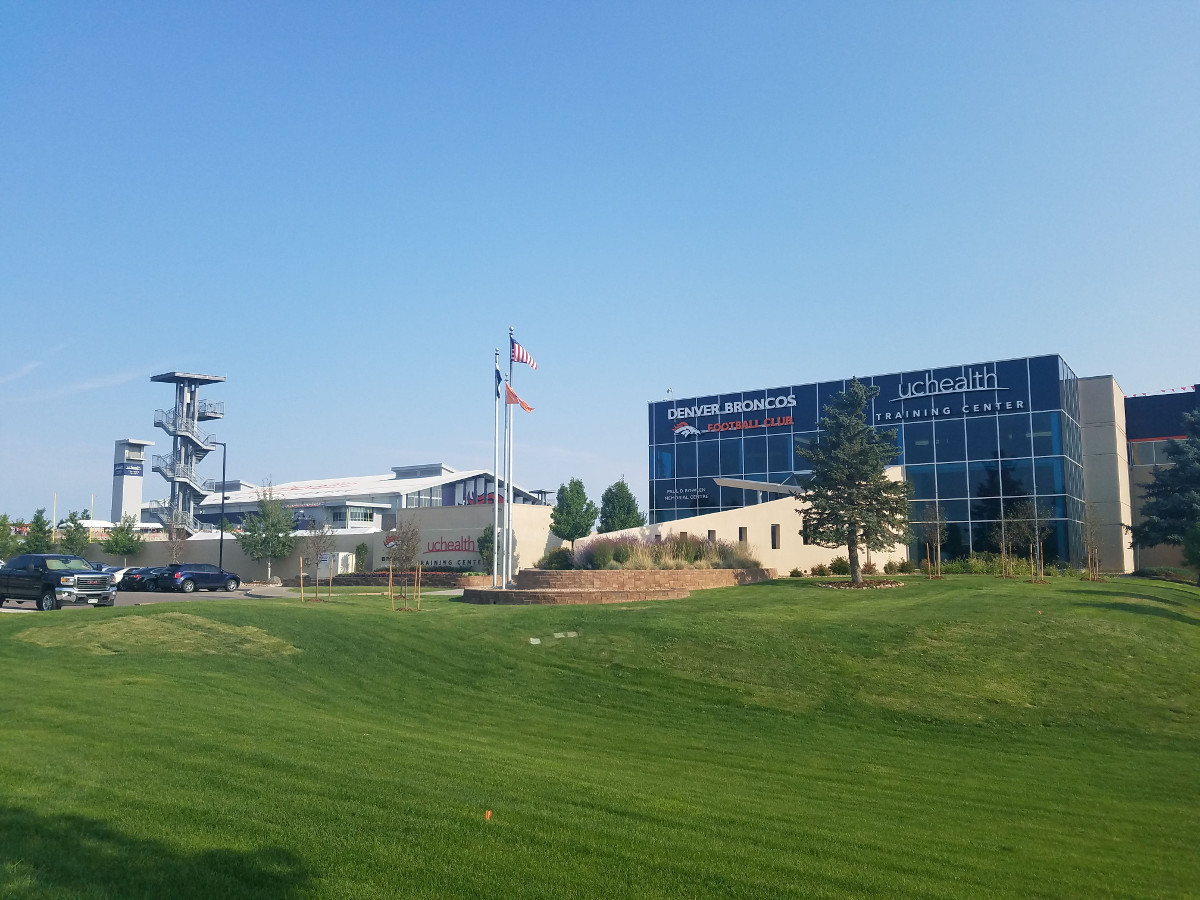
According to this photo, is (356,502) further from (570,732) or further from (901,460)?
(570,732)

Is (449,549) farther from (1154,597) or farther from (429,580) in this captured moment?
(1154,597)

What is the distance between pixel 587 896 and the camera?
5426 mm

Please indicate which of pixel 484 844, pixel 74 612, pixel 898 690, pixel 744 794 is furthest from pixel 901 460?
pixel 484 844

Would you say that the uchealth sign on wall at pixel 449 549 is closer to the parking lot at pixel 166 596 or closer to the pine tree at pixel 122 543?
the parking lot at pixel 166 596

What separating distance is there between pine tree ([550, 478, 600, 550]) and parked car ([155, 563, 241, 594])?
16.7m

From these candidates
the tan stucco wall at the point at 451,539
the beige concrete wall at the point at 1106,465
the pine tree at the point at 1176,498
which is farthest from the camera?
the beige concrete wall at the point at 1106,465

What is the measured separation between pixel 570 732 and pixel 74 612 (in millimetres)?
14250

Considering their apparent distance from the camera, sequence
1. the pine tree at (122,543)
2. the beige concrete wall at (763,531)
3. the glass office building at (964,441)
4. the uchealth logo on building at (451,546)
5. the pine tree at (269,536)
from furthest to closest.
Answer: the pine tree at (122,543), the pine tree at (269,536), the uchealth logo on building at (451,546), the glass office building at (964,441), the beige concrete wall at (763,531)

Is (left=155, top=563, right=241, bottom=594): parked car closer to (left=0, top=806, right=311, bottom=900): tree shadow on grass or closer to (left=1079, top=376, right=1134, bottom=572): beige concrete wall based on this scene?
(left=0, top=806, right=311, bottom=900): tree shadow on grass

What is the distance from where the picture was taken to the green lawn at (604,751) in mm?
5926

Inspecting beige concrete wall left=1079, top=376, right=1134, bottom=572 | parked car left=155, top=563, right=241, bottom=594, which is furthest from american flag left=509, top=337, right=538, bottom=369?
beige concrete wall left=1079, top=376, right=1134, bottom=572

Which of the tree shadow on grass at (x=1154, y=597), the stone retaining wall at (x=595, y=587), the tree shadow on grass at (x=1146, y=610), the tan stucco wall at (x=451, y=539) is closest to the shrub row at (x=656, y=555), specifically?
the stone retaining wall at (x=595, y=587)

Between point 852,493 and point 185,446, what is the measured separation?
2255 inches

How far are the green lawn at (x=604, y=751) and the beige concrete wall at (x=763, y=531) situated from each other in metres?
12.9
